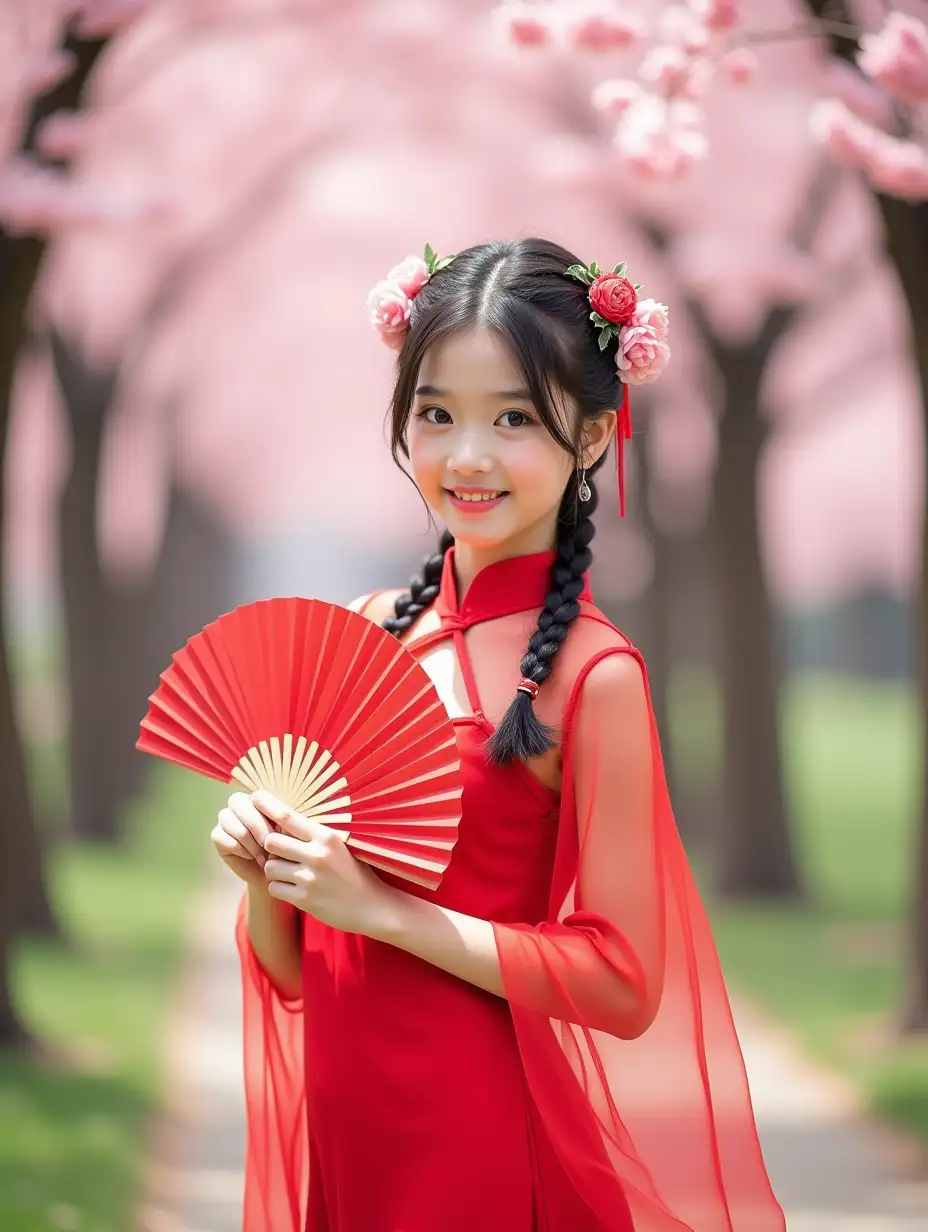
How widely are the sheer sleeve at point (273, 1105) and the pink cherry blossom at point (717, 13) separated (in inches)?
117

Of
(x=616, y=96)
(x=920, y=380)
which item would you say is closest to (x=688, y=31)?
(x=616, y=96)

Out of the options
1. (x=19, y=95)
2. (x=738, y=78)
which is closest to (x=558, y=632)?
(x=738, y=78)

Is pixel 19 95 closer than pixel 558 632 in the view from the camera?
No

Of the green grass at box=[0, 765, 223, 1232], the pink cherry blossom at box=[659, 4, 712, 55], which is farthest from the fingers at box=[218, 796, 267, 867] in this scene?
the pink cherry blossom at box=[659, 4, 712, 55]

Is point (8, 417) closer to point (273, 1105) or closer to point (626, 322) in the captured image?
point (273, 1105)

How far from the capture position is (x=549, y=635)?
6.73ft

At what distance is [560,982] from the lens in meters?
1.95

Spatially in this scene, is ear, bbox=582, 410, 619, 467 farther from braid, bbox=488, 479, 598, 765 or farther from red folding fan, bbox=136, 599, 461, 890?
red folding fan, bbox=136, 599, 461, 890

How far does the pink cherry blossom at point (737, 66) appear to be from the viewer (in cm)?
452

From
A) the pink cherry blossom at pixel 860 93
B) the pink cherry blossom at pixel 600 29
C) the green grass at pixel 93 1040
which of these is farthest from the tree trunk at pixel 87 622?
the pink cherry blossom at pixel 600 29

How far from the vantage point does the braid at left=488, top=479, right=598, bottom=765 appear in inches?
78.0

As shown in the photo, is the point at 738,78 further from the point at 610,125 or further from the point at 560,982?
the point at 610,125

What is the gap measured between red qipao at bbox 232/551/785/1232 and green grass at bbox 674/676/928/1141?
3.47 meters

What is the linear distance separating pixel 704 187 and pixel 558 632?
884 cm
